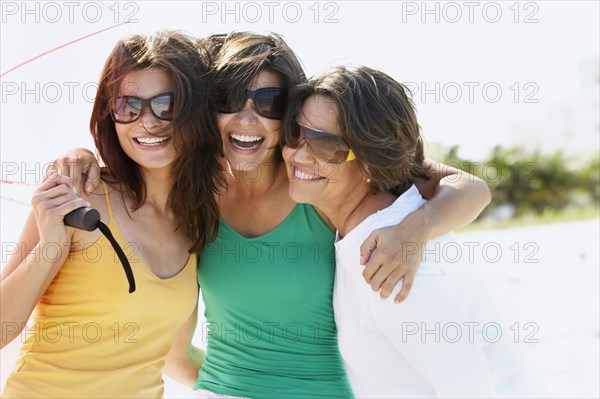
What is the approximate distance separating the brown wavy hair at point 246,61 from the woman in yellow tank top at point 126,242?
8 centimetres

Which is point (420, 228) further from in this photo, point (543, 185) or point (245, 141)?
point (543, 185)

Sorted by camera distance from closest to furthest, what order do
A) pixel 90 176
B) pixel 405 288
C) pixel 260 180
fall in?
pixel 405 288 < pixel 90 176 < pixel 260 180

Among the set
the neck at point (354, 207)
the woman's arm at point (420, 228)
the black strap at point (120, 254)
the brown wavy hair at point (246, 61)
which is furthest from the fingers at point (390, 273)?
the black strap at point (120, 254)

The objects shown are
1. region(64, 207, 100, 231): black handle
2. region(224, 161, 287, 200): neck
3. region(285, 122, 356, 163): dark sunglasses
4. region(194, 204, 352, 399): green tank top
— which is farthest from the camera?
region(224, 161, 287, 200): neck

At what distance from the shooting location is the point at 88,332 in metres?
2.55

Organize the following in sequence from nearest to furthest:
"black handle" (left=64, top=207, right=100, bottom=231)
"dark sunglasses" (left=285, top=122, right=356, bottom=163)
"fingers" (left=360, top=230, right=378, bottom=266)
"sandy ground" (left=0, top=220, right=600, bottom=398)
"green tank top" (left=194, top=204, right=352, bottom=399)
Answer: "black handle" (left=64, top=207, right=100, bottom=231) → "fingers" (left=360, top=230, right=378, bottom=266) → "dark sunglasses" (left=285, top=122, right=356, bottom=163) → "green tank top" (left=194, top=204, right=352, bottom=399) → "sandy ground" (left=0, top=220, right=600, bottom=398)

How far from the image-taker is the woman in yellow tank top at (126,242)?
8.10 ft

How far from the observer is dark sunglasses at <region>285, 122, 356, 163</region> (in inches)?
105

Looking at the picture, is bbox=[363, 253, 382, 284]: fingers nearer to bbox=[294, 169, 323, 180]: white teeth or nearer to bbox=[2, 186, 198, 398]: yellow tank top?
bbox=[294, 169, 323, 180]: white teeth

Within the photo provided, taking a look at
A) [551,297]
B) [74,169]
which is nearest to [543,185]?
[551,297]

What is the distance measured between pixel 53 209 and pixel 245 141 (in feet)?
2.84

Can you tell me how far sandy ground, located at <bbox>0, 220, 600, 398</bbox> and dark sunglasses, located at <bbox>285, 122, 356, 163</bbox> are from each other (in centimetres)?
55

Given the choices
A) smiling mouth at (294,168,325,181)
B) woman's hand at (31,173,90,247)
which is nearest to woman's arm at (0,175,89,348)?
woman's hand at (31,173,90,247)

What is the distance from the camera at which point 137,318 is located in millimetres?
2629
